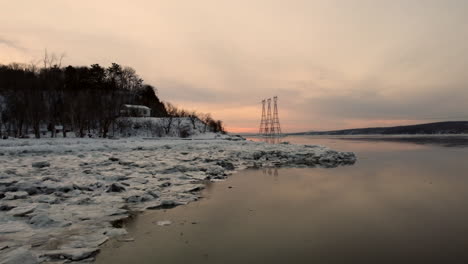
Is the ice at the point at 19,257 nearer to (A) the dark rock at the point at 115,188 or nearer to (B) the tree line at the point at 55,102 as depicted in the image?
(A) the dark rock at the point at 115,188

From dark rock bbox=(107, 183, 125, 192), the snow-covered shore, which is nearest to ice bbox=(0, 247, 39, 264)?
the snow-covered shore

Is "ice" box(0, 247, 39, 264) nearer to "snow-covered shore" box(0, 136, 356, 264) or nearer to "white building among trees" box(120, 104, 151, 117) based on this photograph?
"snow-covered shore" box(0, 136, 356, 264)

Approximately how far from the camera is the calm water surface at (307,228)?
335cm

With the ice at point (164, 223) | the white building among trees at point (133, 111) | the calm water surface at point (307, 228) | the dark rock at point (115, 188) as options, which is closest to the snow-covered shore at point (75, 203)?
the dark rock at point (115, 188)

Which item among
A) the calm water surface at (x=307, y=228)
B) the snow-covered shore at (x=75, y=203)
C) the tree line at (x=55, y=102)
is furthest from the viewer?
the tree line at (x=55, y=102)

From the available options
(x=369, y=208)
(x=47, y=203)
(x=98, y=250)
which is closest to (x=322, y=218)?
(x=369, y=208)

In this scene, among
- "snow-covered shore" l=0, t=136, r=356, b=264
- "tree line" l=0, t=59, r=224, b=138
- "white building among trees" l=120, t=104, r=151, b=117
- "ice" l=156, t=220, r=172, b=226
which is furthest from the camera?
"white building among trees" l=120, t=104, r=151, b=117

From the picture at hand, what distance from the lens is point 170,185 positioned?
7797 millimetres

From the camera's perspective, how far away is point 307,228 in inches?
170

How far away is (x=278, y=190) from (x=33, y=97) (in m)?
42.3

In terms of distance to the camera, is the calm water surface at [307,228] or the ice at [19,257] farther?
the calm water surface at [307,228]

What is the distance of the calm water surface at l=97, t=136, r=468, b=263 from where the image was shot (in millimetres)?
3354

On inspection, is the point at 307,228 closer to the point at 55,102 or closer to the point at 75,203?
the point at 75,203

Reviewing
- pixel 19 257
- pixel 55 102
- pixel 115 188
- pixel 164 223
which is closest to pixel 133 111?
pixel 55 102
